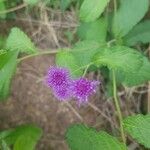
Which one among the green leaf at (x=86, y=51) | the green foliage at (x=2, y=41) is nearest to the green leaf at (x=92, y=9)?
the green leaf at (x=86, y=51)

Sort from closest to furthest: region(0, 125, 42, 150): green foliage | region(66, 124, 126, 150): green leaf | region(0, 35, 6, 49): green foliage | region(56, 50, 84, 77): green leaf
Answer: region(66, 124, 126, 150): green leaf → region(56, 50, 84, 77): green leaf → region(0, 125, 42, 150): green foliage → region(0, 35, 6, 49): green foliage

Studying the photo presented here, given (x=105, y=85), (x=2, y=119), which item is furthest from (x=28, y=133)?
(x=105, y=85)

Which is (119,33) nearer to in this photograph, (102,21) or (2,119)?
(102,21)

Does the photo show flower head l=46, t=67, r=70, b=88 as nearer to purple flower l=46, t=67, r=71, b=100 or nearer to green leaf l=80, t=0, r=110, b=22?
purple flower l=46, t=67, r=71, b=100

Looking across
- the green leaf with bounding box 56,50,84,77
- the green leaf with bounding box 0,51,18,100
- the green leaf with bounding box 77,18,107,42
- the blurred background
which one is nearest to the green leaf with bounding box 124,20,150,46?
the green leaf with bounding box 77,18,107,42

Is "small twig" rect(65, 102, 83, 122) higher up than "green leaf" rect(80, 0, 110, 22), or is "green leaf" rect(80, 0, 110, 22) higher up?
"green leaf" rect(80, 0, 110, 22)

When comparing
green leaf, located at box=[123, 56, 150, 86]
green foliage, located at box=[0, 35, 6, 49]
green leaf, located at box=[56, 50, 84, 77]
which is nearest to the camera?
green leaf, located at box=[56, 50, 84, 77]

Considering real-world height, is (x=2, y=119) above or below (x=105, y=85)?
below
